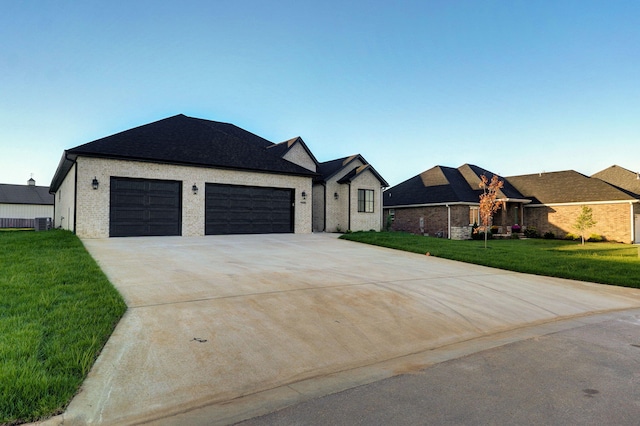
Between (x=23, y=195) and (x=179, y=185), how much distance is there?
40.2 metres

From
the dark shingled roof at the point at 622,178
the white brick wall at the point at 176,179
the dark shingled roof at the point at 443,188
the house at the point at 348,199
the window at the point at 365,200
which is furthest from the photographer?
the dark shingled roof at the point at 622,178

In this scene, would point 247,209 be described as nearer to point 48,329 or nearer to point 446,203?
point 48,329

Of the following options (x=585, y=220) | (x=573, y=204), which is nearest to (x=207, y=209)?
(x=585, y=220)

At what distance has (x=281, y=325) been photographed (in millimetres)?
5074

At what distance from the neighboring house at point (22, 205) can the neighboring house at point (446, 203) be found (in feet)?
136

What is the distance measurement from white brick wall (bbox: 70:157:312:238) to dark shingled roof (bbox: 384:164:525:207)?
37.3ft

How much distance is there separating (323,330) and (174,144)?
15.4 meters

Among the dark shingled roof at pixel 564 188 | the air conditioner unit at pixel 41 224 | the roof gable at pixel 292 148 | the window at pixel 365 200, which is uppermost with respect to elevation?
the roof gable at pixel 292 148

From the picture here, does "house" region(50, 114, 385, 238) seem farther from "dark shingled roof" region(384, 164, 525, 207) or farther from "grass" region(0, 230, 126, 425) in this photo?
"dark shingled roof" region(384, 164, 525, 207)

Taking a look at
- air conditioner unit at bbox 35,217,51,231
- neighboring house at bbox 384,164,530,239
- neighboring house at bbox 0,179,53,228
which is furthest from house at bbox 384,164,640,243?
neighboring house at bbox 0,179,53,228

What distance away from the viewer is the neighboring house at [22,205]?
137 ft

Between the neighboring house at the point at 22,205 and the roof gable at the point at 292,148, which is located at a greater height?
the roof gable at the point at 292,148

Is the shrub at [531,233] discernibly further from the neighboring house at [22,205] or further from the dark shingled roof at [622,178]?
the neighboring house at [22,205]

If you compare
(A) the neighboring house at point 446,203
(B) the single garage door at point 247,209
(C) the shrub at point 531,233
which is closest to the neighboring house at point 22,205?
(B) the single garage door at point 247,209
